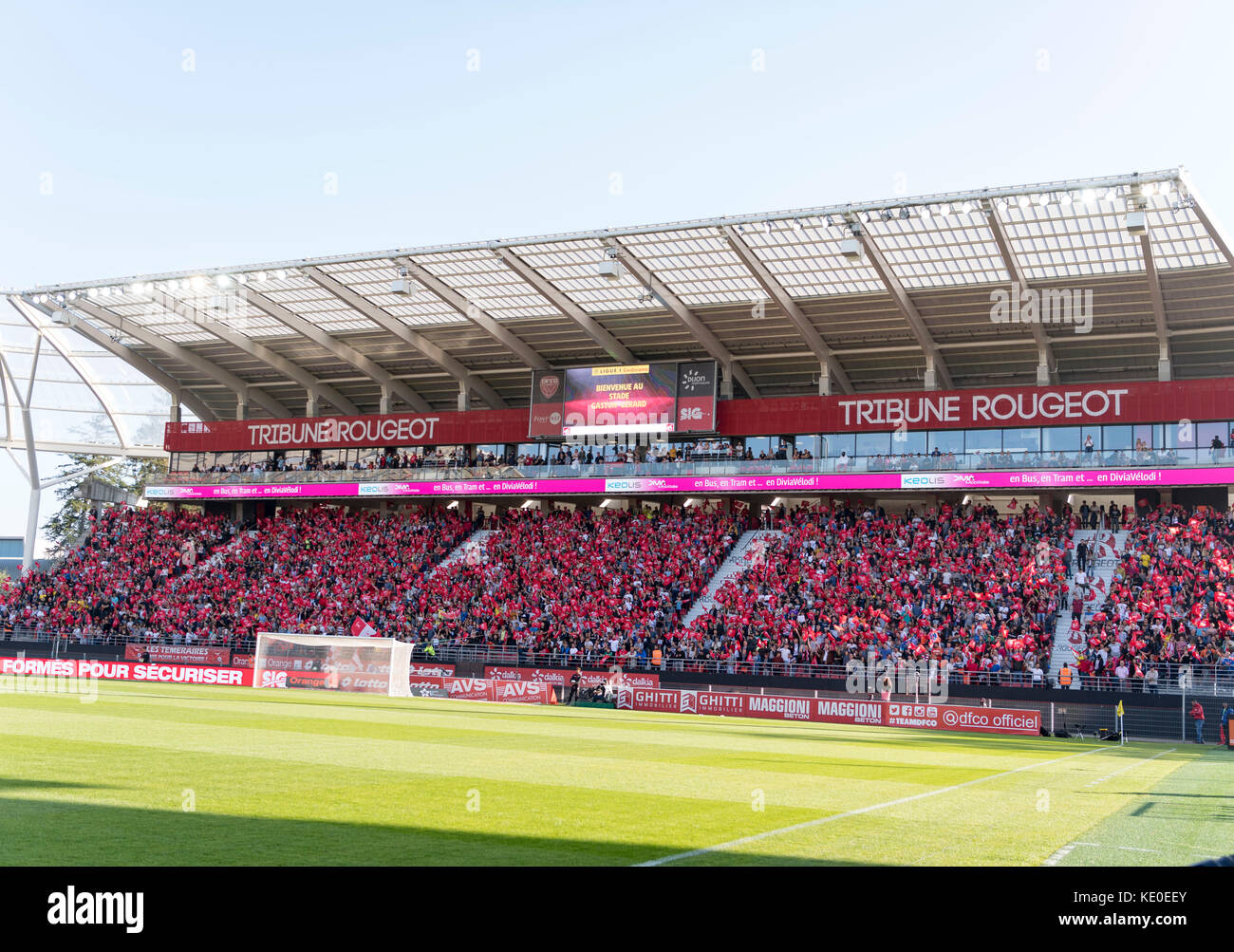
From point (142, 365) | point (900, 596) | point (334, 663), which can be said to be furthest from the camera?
point (142, 365)

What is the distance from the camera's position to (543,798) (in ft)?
39.9

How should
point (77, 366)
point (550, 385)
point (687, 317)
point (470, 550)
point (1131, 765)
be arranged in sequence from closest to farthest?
1. point (1131, 765)
2. point (687, 317)
3. point (470, 550)
4. point (550, 385)
5. point (77, 366)

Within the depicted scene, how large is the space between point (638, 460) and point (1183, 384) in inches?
964

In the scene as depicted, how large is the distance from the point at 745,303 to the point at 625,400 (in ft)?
26.5

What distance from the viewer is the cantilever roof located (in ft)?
135

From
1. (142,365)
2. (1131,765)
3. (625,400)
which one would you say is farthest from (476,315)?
(1131,765)

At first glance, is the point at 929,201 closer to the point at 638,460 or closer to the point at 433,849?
the point at 638,460

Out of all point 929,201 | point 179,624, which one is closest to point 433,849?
point 929,201

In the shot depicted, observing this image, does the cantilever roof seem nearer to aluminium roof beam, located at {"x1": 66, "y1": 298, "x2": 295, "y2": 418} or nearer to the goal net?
aluminium roof beam, located at {"x1": 66, "y1": 298, "x2": 295, "y2": 418}

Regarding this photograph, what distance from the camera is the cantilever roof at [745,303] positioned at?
41156 mm

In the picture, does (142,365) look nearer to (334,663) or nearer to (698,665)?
(334,663)

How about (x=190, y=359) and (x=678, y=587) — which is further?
(x=190, y=359)

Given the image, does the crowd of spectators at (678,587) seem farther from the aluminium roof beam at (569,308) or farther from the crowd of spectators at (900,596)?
the aluminium roof beam at (569,308)
